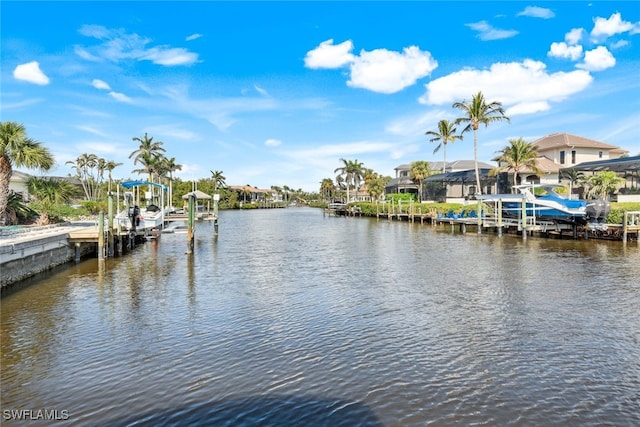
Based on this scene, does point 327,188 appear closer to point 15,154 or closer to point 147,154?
point 147,154

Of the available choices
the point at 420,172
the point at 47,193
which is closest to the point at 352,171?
the point at 420,172

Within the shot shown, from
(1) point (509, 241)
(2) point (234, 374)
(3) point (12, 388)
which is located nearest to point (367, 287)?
(2) point (234, 374)

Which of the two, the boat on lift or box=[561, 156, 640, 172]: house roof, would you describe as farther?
box=[561, 156, 640, 172]: house roof

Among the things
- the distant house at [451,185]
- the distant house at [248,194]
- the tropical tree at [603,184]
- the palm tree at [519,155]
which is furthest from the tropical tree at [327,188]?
the tropical tree at [603,184]

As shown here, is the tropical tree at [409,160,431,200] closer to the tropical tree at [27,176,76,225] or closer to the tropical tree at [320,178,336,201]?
the tropical tree at [27,176,76,225]

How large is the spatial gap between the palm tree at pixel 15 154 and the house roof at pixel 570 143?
175ft

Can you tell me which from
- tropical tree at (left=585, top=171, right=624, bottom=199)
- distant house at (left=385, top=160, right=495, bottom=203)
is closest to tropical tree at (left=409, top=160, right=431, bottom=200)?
distant house at (left=385, top=160, right=495, bottom=203)

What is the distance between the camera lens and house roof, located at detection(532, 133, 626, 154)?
5481cm

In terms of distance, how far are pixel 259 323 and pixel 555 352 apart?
21.3 feet

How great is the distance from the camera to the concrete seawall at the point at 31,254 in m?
14.1

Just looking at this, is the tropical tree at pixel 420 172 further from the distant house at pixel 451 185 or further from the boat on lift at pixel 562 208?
the boat on lift at pixel 562 208

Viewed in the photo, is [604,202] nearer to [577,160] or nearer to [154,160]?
[577,160]

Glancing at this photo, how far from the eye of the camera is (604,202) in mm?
28297

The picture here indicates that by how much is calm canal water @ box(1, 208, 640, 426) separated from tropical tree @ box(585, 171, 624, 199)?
77.3ft
